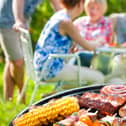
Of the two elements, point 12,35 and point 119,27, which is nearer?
point 12,35

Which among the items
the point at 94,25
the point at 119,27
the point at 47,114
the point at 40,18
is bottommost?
the point at 40,18

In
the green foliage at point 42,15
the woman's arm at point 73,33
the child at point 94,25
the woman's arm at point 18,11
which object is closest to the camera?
the woman's arm at point 73,33

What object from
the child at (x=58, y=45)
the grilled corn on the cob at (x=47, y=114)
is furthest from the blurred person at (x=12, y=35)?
the grilled corn on the cob at (x=47, y=114)

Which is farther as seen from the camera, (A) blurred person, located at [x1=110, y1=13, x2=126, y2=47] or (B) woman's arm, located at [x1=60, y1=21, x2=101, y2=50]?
(A) blurred person, located at [x1=110, y1=13, x2=126, y2=47]

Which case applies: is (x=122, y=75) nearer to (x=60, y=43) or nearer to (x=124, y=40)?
(x=60, y=43)

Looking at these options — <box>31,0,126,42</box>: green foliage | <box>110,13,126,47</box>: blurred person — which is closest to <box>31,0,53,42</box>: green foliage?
<box>31,0,126,42</box>: green foliage

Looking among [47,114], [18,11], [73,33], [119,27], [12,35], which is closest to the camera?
[47,114]

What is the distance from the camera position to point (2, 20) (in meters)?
5.96

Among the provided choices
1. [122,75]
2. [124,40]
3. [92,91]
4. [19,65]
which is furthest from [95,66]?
[92,91]

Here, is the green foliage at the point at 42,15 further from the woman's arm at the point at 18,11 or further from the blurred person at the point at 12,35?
the woman's arm at the point at 18,11

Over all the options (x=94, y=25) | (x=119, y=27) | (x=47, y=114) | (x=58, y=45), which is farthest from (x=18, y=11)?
(x=47, y=114)

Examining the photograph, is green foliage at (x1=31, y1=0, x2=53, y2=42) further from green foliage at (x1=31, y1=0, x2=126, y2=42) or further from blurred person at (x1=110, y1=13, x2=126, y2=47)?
blurred person at (x1=110, y1=13, x2=126, y2=47)

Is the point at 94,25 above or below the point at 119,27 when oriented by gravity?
above

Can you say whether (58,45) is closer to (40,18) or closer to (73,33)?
(73,33)
